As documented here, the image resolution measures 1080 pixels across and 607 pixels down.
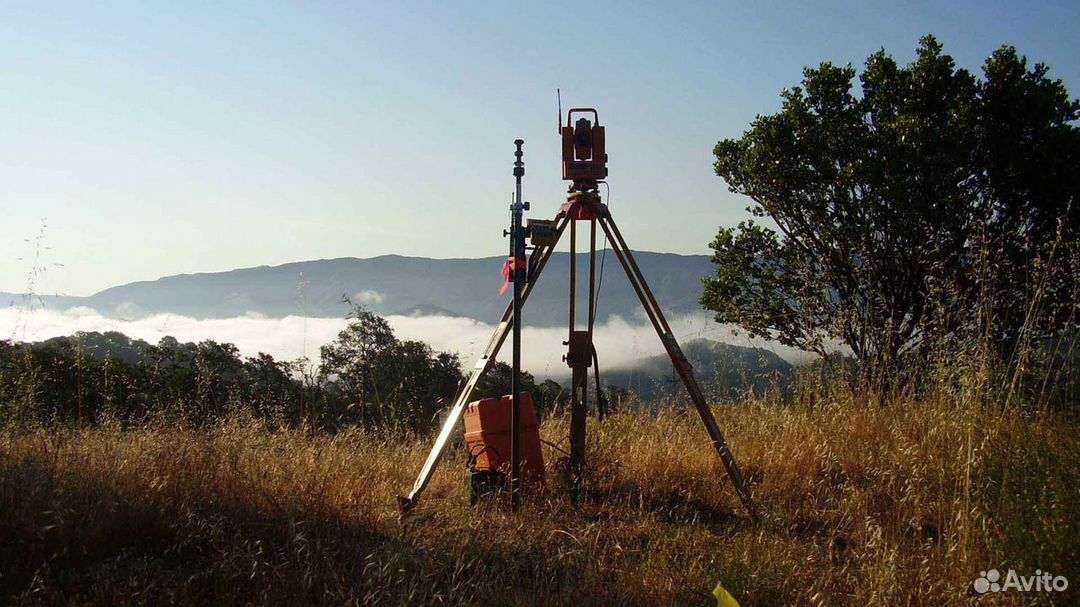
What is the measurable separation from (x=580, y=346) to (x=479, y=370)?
29.9 inches

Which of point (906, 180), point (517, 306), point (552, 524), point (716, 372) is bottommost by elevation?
point (552, 524)

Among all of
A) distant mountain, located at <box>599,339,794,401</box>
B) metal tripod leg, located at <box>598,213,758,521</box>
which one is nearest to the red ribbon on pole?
metal tripod leg, located at <box>598,213,758,521</box>

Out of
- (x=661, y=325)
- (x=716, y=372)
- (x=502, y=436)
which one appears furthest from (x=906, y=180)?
(x=502, y=436)

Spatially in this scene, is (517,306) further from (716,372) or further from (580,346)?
(716,372)

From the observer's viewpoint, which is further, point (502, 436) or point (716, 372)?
point (716, 372)

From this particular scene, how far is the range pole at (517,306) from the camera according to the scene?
4.12 m

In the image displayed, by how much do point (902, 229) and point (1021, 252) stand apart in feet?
4.31

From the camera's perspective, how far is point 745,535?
12.5 feet

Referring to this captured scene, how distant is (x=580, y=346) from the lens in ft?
15.8

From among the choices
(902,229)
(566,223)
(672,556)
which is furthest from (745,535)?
(902,229)

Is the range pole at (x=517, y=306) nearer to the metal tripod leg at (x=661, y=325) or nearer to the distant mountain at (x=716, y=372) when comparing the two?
the metal tripod leg at (x=661, y=325)

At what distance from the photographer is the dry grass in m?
2.99

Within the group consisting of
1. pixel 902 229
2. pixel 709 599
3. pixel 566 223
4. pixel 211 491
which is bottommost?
pixel 709 599

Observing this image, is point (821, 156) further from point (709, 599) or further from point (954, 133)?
point (709, 599)
